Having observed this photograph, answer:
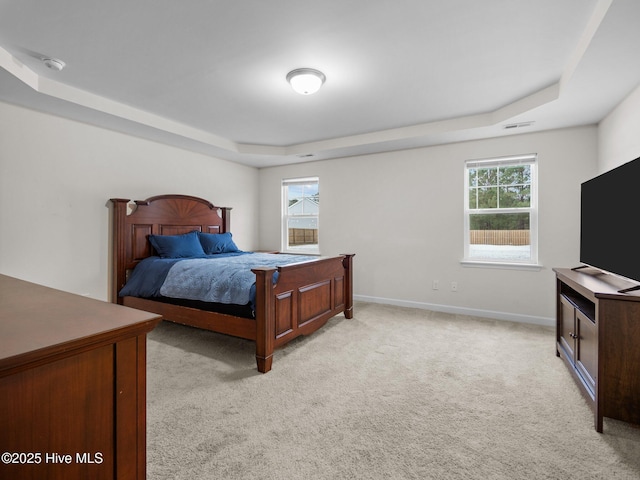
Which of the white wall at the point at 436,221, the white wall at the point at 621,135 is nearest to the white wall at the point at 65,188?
the white wall at the point at 436,221

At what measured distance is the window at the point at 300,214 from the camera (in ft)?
17.4

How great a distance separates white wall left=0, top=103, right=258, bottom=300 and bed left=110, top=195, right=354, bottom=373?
18 centimetres

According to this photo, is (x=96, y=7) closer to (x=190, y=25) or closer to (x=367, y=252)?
(x=190, y=25)

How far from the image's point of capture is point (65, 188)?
3178 millimetres

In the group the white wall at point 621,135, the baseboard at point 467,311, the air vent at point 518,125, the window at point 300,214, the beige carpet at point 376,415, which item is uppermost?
the air vent at point 518,125

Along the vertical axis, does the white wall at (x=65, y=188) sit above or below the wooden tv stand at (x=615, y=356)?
above

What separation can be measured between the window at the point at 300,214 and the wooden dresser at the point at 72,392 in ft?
14.3

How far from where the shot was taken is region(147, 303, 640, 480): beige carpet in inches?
57.4

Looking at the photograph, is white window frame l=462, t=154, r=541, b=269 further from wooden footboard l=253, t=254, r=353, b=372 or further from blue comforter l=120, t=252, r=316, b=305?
blue comforter l=120, t=252, r=316, b=305

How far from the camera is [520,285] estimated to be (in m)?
3.72

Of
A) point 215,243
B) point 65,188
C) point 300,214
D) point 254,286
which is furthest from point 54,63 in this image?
point 300,214

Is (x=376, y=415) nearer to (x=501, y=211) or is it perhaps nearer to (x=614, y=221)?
(x=614, y=221)

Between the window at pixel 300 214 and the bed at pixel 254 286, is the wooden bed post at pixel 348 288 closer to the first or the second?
the bed at pixel 254 286

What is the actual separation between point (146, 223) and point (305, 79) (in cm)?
266
